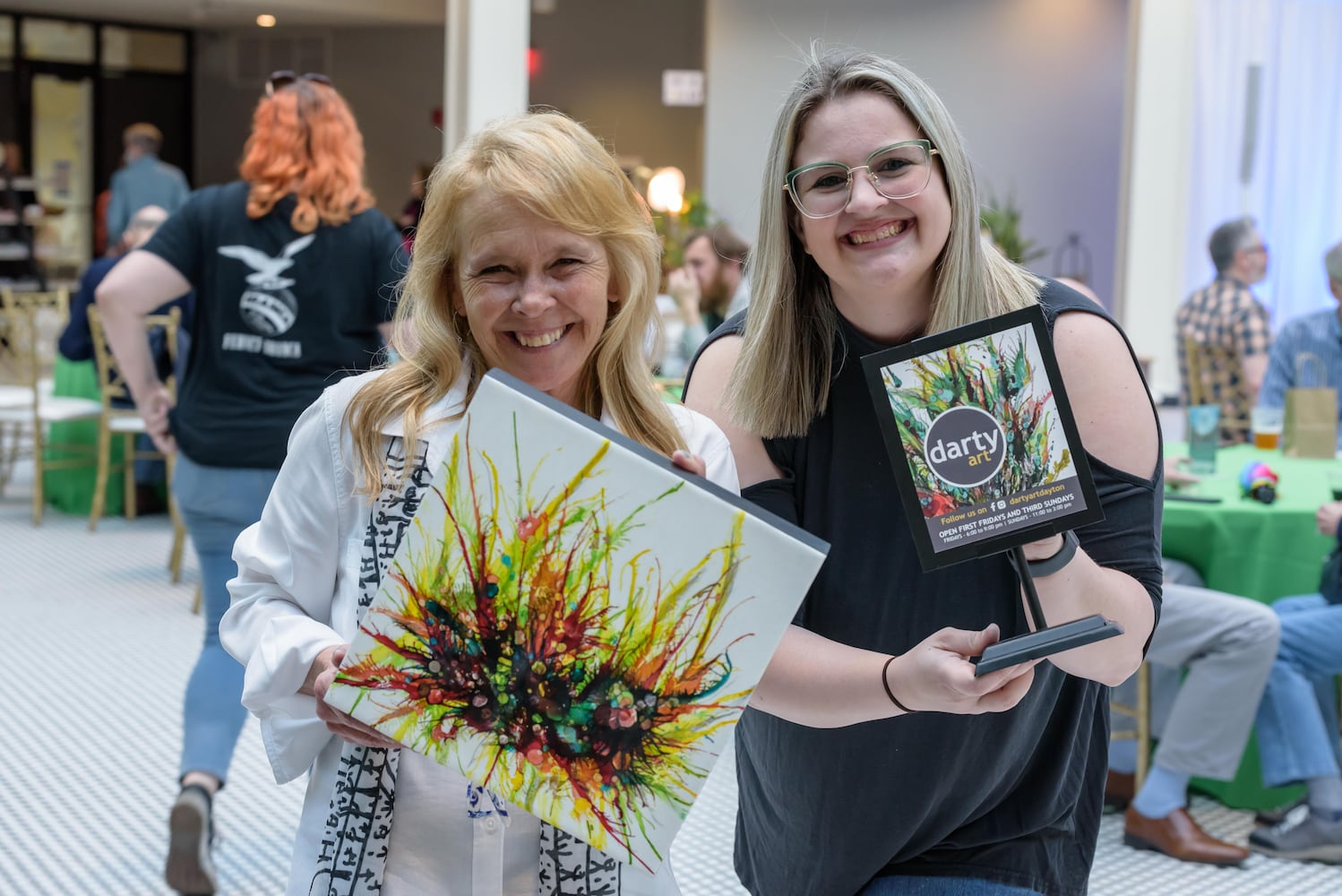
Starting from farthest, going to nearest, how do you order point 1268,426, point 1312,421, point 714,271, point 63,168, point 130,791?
point 63,168, point 714,271, point 1268,426, point 1312,421, point 130,791

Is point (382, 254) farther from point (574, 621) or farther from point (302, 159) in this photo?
point (574, 621)

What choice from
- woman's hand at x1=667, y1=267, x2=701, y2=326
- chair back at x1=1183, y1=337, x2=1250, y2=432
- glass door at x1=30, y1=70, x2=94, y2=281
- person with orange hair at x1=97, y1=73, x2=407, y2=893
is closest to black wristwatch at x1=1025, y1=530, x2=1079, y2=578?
person with orange hair at x1=97, y1=73, x2=407, y2=893

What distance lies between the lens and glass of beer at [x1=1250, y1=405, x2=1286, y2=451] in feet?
15.0

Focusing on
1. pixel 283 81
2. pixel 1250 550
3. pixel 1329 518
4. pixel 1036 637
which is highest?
pixel 283 81

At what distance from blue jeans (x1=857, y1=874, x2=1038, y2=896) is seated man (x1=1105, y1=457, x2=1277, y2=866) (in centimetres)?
214

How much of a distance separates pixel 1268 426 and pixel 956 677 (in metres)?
3.86

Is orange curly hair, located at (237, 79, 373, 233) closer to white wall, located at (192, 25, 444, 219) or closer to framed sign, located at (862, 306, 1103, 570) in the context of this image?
framed sign, located at (862, 306, 1103, 570)

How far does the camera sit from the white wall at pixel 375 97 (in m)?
14.8

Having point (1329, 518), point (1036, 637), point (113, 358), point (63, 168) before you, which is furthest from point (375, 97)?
point (1036, 637)

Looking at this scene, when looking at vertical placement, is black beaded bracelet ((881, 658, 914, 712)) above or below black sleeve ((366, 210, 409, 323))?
below

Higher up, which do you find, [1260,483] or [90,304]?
[90,304]

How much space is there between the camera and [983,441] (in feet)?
3.95

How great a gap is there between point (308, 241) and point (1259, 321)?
440 cm

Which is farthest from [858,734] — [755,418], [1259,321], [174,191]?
[174,191]
